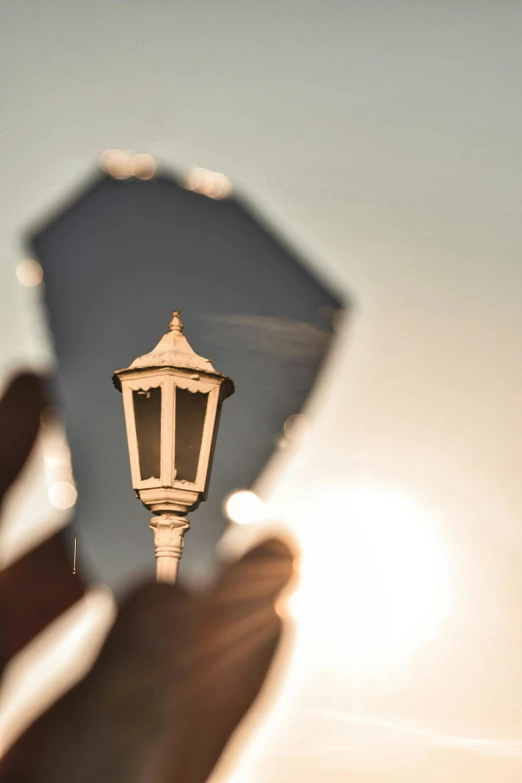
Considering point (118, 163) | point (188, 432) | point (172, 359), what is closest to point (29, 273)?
point (118, 163)

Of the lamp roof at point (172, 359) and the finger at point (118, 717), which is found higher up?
the lamp roof at point (172, 359)

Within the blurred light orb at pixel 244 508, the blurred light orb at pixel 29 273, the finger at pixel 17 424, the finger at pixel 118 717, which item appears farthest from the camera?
the blurred light orb at pixel 29 273

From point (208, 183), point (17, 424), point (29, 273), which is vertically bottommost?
point (17, 424)

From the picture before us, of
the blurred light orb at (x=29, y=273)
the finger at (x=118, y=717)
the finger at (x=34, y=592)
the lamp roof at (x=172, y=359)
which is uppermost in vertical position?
the blurred light orb at (x=29, y=273)

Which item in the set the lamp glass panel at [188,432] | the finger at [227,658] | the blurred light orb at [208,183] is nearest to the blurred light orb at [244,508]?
the finger at [227,658]

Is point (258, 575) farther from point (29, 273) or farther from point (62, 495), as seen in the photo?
point (29, 273)

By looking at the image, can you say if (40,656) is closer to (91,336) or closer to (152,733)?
(152,733)

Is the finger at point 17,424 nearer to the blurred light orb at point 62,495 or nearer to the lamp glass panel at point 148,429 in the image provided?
the blurred light orb at point 62,495
